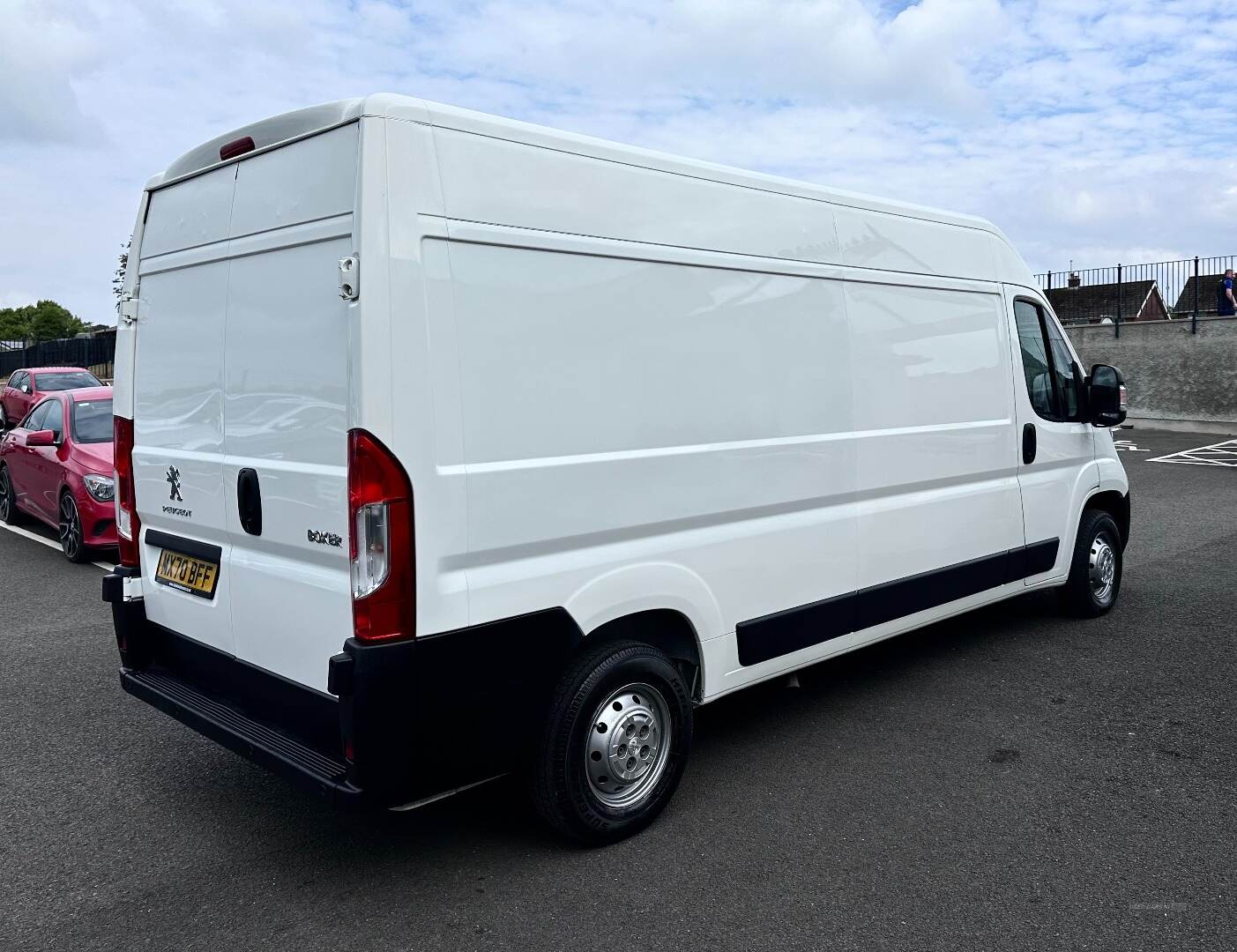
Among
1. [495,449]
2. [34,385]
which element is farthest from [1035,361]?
[34,385]

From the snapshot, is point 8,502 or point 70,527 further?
point 8,502

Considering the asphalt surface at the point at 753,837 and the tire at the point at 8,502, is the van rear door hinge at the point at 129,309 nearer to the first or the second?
the asphalt surface at the point at 753,837

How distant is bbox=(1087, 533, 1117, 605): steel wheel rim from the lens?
6.56 meters

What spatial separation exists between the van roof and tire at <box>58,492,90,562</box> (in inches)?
228

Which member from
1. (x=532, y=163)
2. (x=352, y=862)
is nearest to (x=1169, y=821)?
(x=352, y=862)

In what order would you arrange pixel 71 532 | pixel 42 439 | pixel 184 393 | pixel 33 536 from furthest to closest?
pixel 33 536 < pixel 42 439 < pixel 71 532 < pixel 184 393

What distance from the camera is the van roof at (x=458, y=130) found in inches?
122

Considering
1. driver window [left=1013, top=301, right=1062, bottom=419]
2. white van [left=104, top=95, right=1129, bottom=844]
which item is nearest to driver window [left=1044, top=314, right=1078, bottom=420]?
driver window [left=1013, top=301, right=1062, bottom=419]

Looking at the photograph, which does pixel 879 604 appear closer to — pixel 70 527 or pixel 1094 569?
pixel 1094 569

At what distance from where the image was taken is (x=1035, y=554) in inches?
236

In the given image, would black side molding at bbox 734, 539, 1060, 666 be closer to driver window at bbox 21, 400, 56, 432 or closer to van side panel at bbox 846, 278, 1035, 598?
van side panel at bbox 846, 278, 1035, 598

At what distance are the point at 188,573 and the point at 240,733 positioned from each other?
74cm

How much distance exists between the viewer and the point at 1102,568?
6.70 metres

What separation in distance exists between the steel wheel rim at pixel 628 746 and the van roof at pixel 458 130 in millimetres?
1896
